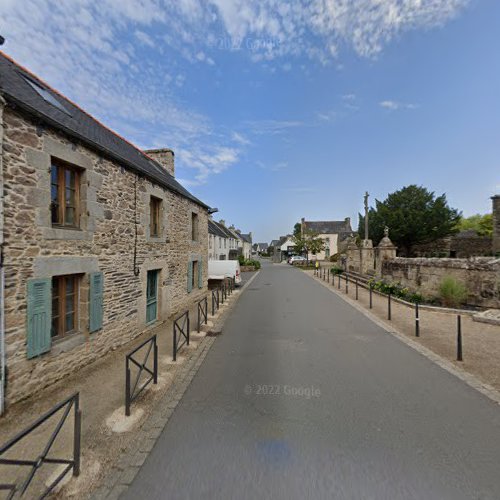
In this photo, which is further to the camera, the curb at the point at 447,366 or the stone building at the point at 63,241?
the curb at the point at 447,366

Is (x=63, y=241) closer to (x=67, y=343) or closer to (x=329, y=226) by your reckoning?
(x=67, y=343)

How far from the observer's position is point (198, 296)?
41.6 feet

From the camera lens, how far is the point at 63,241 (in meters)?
4.92

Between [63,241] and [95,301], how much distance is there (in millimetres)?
1436

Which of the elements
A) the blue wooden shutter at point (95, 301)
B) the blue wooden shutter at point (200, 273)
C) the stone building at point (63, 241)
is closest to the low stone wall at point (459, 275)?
the blue wooden shutter at point (200, 273)

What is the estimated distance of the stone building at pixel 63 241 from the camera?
404 cm

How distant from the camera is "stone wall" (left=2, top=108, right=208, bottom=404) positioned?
4.03 meters

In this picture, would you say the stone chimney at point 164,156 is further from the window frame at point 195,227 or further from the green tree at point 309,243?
the green tree at point 309,243

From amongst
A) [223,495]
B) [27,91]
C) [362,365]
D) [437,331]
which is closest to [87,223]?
[27,91]

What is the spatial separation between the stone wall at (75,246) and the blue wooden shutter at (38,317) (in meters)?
0.08

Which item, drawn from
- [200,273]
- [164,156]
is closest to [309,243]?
[200,273]

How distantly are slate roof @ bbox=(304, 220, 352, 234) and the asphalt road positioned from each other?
161 feet

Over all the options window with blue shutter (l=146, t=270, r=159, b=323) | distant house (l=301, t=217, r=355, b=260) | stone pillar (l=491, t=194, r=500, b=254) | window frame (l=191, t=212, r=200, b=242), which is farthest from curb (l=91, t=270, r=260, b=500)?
distant house (l=301, t=217, r=355, b=260)

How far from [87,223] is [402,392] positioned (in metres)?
6.57
